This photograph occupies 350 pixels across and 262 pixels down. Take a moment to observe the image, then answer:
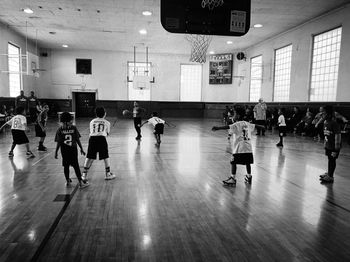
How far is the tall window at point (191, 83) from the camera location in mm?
23938

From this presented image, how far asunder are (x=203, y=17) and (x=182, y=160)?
11.4 ft

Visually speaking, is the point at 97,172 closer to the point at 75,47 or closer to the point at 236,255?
the point at 236,255

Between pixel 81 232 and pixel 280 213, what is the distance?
2609 millimetres

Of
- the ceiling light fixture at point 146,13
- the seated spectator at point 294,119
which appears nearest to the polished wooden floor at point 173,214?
the seated spectator at point 294,119

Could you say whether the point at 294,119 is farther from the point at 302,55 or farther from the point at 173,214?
the point at 173,214

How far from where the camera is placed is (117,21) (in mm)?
14266

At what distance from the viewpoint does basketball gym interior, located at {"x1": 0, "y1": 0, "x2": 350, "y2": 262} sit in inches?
121

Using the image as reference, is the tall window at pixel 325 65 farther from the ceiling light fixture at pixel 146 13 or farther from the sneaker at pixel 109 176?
the sneaker at pixel 109 176

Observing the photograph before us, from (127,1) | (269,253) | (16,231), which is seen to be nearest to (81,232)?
(16,231)

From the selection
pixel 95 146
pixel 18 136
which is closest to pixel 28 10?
pixel 18 136

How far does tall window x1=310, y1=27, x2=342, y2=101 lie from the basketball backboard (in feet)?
27.1

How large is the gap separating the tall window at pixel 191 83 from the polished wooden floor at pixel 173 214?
58.0 feet

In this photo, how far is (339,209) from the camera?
4.11m

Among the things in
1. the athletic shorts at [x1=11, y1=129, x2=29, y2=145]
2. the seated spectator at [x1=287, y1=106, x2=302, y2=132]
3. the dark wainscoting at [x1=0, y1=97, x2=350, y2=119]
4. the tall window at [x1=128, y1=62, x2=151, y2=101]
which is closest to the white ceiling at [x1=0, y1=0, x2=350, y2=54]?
the tall window at [x1=128, y1=62, x2=151, y2=101]
